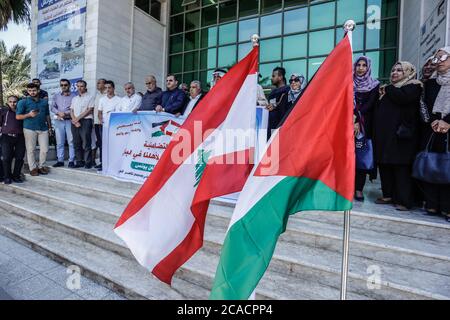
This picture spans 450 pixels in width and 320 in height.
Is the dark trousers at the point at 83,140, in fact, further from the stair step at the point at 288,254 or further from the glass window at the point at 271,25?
the glass window at the point at 271,25

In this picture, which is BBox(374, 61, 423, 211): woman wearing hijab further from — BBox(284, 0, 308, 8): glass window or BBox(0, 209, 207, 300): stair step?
BBox(284, 0, 308, 8): glass window

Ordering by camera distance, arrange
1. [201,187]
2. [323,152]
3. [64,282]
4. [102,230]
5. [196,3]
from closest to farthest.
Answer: [323,152] → [201,187] → [64,282] → [102,230] → [196,3]

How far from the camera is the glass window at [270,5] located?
9938 mm

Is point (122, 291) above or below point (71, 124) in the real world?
below

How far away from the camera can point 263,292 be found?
229cm

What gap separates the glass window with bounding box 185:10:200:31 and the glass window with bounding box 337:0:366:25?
548cm

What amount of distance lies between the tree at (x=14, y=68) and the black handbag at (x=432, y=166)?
26345 millimetres

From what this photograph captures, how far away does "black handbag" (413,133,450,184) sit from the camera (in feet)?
9.34

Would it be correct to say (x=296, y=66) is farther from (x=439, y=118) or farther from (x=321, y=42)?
(x=439, y=118)

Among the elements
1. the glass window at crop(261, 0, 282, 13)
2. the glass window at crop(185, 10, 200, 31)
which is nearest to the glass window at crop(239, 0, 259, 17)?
the glass window at crop(261, 0, 282, 13)

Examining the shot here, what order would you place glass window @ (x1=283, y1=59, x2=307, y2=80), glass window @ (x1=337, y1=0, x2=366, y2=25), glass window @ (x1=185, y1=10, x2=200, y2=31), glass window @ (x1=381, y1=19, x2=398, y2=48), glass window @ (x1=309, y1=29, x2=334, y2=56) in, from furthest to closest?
glass window @ (x1=185, y1=10, x2=200, y2=31) → glass window @ (x1=283, y1=59, x2=307, y2=80) → glass window @ (x1=309, y1=29, x2=334, y2=56) → glass window @ (x1=337, y1=0, x2=366, y2=25) → glass window @ (x1=381, y1=19, x2=398, y2=48)

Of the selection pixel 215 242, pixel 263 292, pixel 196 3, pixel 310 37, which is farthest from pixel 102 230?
pixel 196 3

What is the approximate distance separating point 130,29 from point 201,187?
10.6 metres

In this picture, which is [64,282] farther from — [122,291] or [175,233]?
[175,233]
